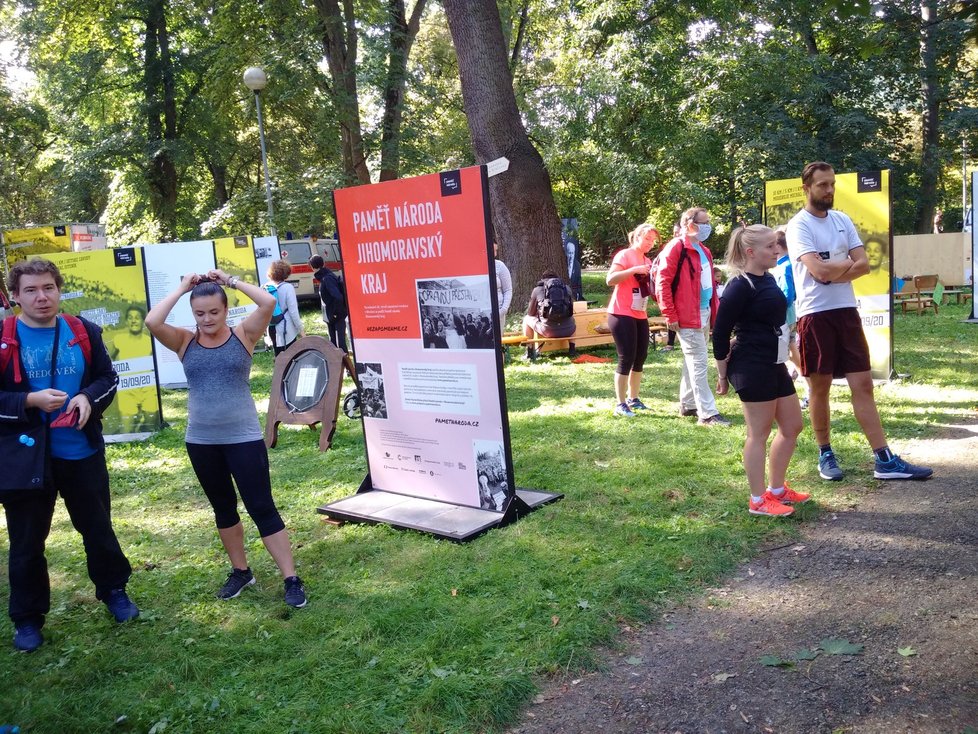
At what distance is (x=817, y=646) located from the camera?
12.2 feet

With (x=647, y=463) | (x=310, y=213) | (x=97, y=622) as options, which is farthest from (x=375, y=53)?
(x=97, y=622)

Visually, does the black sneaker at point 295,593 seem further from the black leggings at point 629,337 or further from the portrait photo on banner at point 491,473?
the black leggings at point 629,337

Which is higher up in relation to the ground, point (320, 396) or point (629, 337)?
point (629, 337)

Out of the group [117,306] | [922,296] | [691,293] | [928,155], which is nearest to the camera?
[691,293]

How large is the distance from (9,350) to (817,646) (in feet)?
13.5

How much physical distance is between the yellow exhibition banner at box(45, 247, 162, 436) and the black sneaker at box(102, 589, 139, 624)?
5593 millimetres

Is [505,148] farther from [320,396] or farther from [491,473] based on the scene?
[491,473]

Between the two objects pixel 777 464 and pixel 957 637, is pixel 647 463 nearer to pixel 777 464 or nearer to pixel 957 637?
pixel 777 464

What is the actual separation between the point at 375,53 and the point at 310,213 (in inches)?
232

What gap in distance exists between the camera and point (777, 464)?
532 cm

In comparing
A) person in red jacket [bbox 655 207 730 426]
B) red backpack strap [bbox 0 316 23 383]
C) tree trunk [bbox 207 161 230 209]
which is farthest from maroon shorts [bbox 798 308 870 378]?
tree trunk [bbox 207 161 230 209]

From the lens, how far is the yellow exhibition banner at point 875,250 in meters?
8.92

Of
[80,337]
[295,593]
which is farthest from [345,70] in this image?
[295,593]

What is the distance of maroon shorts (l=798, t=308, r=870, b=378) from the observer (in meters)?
5.70
